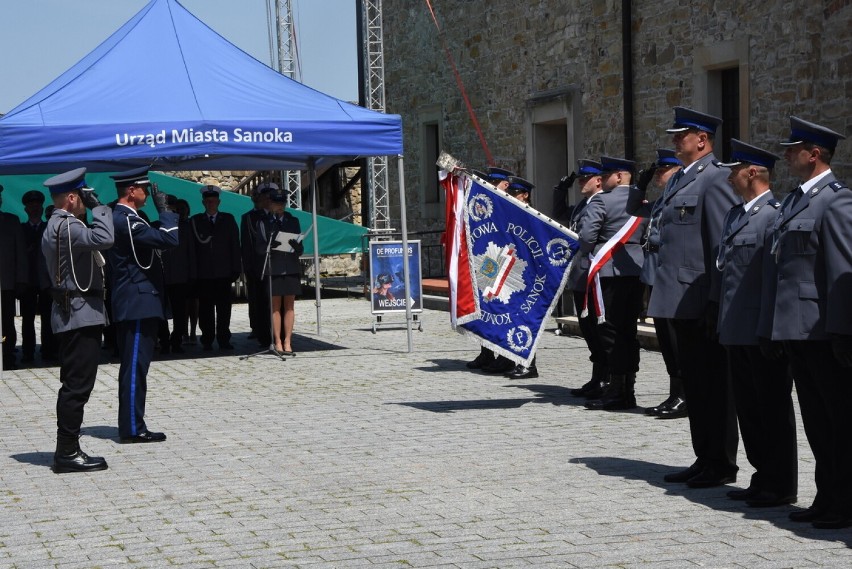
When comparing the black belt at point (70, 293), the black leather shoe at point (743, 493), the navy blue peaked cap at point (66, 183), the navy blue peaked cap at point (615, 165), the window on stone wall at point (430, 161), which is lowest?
the black leather shoe at point (743, 493)

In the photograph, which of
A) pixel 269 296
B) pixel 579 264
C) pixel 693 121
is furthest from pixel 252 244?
pixel 693 121

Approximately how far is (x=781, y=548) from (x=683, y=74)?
1233 centimetres

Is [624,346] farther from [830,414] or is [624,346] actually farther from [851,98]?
[851,98]

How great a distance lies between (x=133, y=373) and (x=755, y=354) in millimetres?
4410

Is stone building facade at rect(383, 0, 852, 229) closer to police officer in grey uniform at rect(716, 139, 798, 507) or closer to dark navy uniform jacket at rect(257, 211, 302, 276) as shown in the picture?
dark navy uniform jacket at rect(257, 211, 302, 276)

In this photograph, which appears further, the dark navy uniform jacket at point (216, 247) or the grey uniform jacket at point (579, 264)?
the dark navy uniform jacket at point (216, 247)

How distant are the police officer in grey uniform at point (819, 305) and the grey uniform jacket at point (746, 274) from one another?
0.27 meters

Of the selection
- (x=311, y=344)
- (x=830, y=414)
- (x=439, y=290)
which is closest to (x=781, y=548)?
(x=830, y=414)

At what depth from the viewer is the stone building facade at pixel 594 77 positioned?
14.9 metres

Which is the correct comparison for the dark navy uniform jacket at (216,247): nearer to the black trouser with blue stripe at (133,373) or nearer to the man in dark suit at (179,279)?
the man in dark suit at (179,279)

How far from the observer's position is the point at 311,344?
51.8 ft

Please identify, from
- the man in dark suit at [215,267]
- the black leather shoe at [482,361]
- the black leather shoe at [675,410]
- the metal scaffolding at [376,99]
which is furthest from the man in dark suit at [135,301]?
the metal scaffolding at [376,99]

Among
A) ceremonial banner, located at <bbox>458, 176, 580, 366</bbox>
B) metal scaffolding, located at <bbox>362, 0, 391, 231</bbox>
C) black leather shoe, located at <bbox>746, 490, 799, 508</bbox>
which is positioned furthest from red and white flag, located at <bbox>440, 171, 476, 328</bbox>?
metal scaffolding, located at <bbox>362, 0, 391, 231</bbox>

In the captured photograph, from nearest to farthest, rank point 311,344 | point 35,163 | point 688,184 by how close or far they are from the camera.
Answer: point 688,184 < point 35,163 < point 311,344
